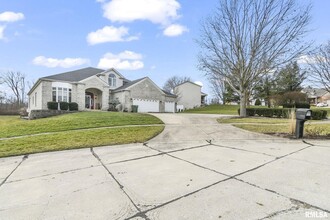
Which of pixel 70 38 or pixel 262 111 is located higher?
pixel 70 38

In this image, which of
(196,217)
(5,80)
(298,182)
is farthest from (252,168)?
(5,80)

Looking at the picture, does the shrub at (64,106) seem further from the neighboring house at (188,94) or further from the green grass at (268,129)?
the neighboring house at (188,94)

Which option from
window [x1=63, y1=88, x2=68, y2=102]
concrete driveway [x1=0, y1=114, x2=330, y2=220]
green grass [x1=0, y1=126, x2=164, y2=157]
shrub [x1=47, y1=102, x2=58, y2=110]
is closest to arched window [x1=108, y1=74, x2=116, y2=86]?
window [x1=63, y1=88, x2=68, y2=102]

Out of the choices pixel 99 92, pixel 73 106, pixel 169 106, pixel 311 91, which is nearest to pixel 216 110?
pixel 169 106

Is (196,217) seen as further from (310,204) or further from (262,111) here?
(262,111)

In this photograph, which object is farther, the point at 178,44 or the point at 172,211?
the point at 178,44

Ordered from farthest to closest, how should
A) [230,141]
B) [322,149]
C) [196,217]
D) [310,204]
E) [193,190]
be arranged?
[230,141], [322,149], [193,190], [310,204], [196,217]

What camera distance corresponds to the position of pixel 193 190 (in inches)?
136

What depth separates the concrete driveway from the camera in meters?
2.86

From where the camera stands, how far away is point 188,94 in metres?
47.1

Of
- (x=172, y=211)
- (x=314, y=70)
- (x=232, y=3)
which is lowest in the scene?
(x=172, y=211)

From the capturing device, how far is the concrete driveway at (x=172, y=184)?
9.39 feet

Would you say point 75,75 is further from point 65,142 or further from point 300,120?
point 300,120

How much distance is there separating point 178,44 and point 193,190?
58.6 feet
